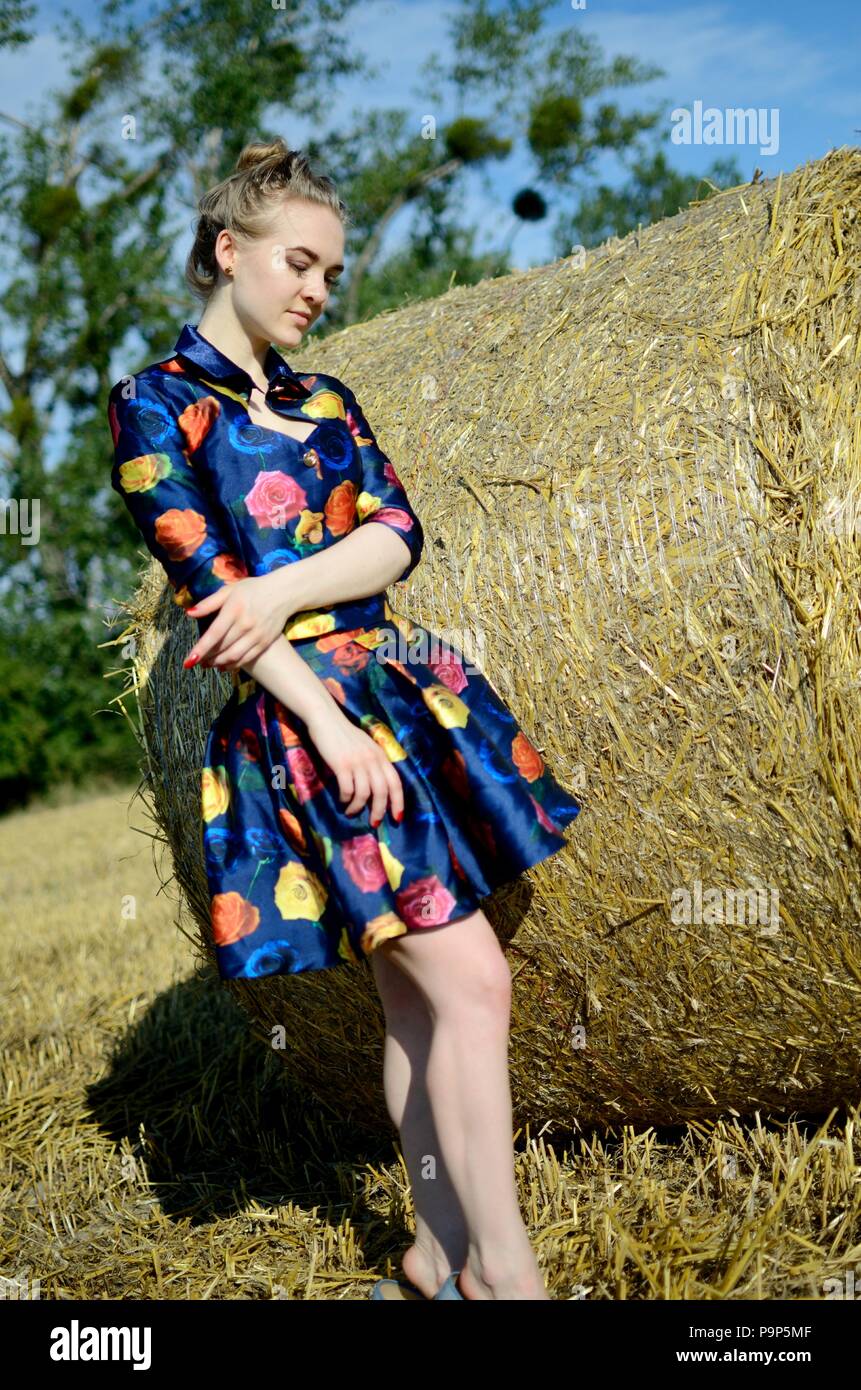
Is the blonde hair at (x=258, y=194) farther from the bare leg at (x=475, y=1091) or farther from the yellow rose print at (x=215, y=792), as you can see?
the bare leg at (x=475, y=1091)

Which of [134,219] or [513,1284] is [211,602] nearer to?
[513,1284]

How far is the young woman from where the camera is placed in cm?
199

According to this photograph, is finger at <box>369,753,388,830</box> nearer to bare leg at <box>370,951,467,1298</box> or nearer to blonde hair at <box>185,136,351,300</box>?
bare leg at <box>370,951,467,1298</box>

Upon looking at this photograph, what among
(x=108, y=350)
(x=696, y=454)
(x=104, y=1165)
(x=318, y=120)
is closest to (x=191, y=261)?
(x=696, y=454)

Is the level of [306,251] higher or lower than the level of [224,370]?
higher

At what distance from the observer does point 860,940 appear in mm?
2359

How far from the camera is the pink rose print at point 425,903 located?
198 centimetres

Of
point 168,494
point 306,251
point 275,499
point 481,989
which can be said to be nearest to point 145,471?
point 168,494

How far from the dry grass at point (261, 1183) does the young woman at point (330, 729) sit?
0.39 metres

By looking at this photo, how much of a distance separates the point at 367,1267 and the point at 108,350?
621 inches

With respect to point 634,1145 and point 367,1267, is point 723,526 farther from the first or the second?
point 367,1267

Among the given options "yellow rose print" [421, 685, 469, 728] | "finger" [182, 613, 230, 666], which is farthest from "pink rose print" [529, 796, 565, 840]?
"finger" [182, 613, 230, 666]

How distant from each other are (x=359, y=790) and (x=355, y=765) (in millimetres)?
42

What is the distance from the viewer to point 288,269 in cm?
220
